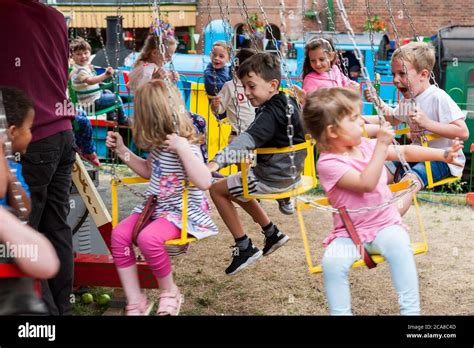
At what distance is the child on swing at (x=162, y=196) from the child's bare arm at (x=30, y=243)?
3.29ft

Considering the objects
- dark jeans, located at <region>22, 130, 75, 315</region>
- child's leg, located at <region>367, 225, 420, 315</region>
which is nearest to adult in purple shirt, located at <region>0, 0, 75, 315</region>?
dark jeans, located at <region>22, 130, 75, 315</region>

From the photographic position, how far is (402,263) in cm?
324

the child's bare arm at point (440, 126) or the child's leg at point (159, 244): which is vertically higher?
the child's bare arm at point (440, 126)

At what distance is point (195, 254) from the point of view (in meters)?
6.42

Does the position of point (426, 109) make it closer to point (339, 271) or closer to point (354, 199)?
point (354, 199)

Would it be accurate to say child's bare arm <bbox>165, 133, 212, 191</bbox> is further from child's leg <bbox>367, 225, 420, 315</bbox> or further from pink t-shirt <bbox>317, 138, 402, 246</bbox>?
child's leg <bbox>367, 225, 420, 315</bbox>

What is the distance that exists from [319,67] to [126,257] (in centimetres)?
284

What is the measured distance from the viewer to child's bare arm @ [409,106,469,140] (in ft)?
14.2

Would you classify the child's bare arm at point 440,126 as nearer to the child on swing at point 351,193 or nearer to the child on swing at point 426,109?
the child on swing at point 426,109

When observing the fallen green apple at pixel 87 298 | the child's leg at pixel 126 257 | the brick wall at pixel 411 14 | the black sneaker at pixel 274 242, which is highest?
the brick wall at pixel 411 14

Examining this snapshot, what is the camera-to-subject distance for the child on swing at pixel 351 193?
3240mm

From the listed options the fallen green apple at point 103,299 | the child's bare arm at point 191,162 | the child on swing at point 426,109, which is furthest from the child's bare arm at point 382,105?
the fallen green apple at point 103,299

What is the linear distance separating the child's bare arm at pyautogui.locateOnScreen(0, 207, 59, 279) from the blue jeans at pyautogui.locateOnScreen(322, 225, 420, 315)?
122 cm

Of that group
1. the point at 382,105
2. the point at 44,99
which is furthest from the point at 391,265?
the point at 44,99
